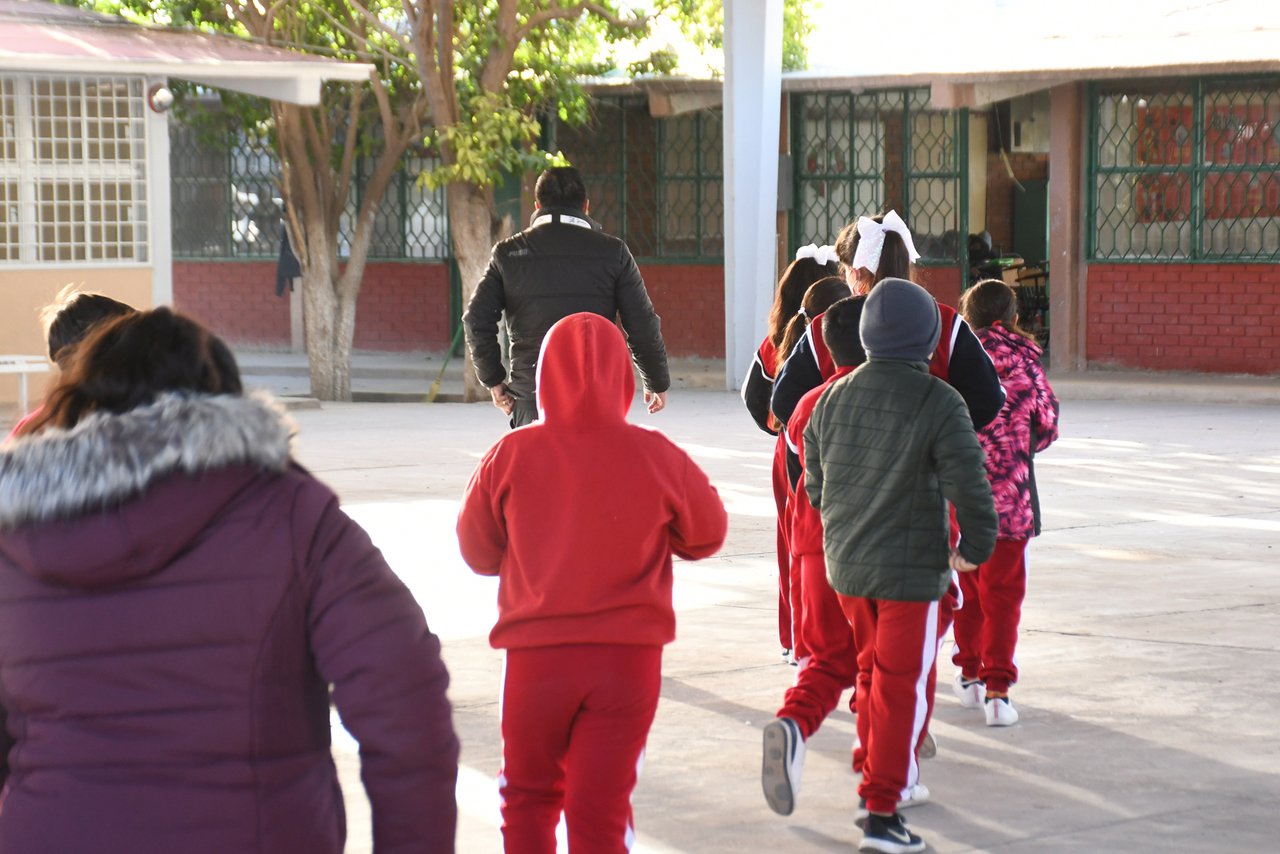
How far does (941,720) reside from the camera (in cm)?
510

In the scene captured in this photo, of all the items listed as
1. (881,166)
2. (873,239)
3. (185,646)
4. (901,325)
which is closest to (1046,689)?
(873,239)

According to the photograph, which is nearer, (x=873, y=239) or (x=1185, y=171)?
(x=873, y=239)

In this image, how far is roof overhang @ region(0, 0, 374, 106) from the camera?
41.1 feet

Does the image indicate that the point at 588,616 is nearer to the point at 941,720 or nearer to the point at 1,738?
the point at 1,738

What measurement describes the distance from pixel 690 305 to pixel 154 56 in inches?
283

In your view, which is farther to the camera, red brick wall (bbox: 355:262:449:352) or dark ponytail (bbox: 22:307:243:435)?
red brick wall (bbox: 355:262:449:352)

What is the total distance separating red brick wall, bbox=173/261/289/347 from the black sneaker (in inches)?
695

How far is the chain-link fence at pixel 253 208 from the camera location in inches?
773

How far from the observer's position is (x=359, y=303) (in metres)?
20.3

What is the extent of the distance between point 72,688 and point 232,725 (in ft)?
0.66

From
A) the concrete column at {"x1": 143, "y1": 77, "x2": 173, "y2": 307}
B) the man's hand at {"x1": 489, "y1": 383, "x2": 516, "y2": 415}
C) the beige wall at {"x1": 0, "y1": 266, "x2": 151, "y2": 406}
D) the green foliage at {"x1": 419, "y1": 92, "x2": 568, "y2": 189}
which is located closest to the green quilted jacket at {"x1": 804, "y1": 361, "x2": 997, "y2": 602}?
the man's hand at {"x1": 489, "y1": 383, "x2": 516, "y2": 415}

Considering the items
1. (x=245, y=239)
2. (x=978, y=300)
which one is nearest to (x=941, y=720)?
(x=978, y=300)

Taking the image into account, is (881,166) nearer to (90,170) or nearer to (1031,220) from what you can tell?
(1031,220)

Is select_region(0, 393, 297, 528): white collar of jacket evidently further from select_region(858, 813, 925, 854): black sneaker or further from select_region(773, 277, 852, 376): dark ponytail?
select_region(773, 277, 852, 376): dark ponytail
